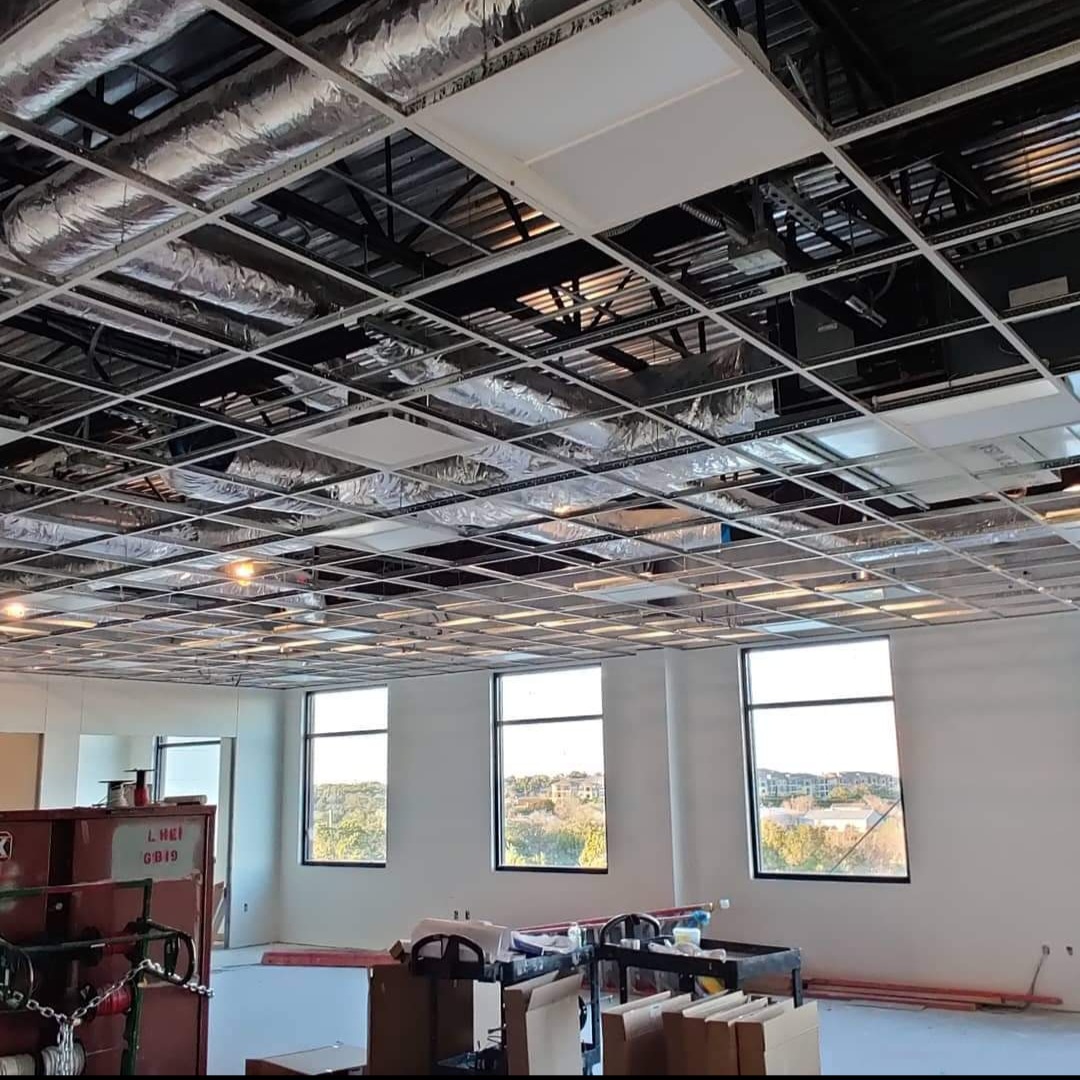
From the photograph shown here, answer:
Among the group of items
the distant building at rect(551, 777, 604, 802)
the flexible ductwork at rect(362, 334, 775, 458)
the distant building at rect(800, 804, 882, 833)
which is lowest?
the distant building at rect(800, 804, 882, 833)

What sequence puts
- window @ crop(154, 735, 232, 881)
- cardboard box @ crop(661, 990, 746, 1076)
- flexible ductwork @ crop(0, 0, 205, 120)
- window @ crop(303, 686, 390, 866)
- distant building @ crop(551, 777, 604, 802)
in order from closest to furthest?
flexible ductwork @ crop(0, 0, 205, 120)
cardboard box @ crop(661, 990, 746, 1076)
distant building @ crop(551, 777, 604, 802)
window @ crop(303, 686, 390, 866)
window @ crop(154, 735, 232, 881)

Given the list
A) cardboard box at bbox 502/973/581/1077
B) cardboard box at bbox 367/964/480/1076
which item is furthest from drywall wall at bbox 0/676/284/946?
cardboard box at bbox 502/973/581/1077

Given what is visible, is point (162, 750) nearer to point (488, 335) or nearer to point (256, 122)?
point (488, 335)

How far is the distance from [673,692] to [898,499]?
17.1 ft

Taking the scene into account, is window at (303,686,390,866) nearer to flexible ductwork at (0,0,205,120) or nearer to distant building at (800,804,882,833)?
distant building at (800,804,882,833)

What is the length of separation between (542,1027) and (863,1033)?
11.1ft

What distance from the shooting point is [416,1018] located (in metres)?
5.94

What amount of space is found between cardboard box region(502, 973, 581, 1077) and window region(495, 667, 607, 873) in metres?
5.12

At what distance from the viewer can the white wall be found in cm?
857

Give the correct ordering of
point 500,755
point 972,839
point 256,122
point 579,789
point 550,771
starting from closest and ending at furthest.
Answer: point 256,122 → point 972,839 → point 579,789 → point 550,771 → point 500,755

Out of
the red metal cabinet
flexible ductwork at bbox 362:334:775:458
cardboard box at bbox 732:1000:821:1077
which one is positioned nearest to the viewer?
flexible ductwork at bbox 362:334:775:458

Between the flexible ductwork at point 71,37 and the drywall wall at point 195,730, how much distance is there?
1025cm

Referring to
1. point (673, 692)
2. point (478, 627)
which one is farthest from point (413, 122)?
point (673, 692)

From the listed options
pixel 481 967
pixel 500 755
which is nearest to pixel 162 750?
pixel 500 755
